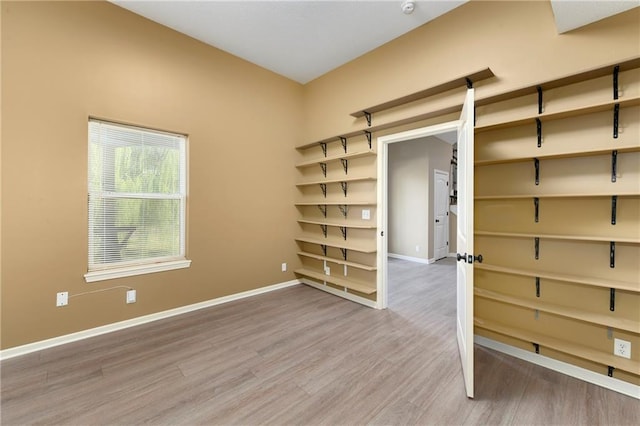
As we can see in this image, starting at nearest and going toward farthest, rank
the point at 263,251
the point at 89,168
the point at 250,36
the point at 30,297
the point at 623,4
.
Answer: the point at 623,4
the point at 30,297
the point at 89,168
the point at 250,36
the point at 263,251

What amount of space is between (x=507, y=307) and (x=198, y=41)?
4344mm

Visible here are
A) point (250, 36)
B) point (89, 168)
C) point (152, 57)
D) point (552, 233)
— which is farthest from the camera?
point (250, 36)

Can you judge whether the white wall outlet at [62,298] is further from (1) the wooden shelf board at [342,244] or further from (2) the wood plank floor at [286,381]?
(1) the wooden shelf board at [342,244]

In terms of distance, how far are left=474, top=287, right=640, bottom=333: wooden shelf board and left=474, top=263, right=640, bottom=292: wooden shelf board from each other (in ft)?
0.73

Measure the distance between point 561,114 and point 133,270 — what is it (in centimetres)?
399

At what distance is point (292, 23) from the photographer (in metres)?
2.91

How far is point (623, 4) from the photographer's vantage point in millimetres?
1759

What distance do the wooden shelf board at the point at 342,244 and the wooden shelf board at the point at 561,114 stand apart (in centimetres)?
168

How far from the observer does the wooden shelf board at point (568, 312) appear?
5.77 ft

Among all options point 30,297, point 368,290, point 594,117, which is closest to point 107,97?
point 30,297

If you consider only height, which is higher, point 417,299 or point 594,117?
point 594,117

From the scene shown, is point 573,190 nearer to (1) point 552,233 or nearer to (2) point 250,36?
(1) point 552,233

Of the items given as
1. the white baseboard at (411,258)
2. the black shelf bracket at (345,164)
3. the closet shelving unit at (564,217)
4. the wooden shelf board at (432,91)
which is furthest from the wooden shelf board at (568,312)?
the white baseboard at (411,258)

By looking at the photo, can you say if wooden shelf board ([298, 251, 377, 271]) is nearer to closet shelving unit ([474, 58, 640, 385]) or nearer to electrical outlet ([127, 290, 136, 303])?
closet shelving unit ([474, 58, 640, 385])
